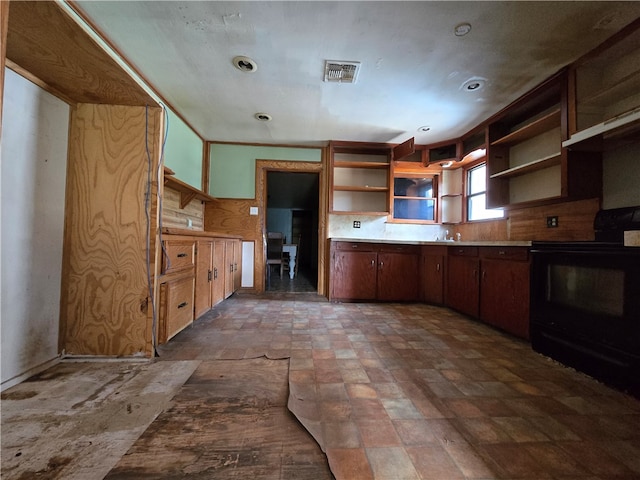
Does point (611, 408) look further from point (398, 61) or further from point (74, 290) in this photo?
point (74, 290)

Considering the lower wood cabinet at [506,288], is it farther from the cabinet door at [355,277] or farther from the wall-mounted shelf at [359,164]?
the wall-mounted shelf at [359,164]

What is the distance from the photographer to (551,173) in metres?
2.30

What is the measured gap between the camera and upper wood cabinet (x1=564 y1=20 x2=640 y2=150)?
1599 mm

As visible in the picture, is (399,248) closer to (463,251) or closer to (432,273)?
(432,273)

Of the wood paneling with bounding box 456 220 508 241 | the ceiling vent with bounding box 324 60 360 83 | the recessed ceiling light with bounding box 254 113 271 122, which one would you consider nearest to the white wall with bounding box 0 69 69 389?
the recessed ceiling light with bounding box 254 113 271 122

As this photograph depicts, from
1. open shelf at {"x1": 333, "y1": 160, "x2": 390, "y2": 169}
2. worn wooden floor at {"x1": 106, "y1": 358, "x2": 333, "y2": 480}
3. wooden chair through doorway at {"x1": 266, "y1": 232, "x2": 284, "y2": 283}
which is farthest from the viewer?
wooden chair through doorway at {"x1": 266, "y1": 232, "x2": 284, "y2": 283}

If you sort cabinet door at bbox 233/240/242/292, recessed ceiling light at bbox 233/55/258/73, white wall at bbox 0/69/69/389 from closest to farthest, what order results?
white wall at bbox 0/69/69/389 < recessed ceiling light at bbox 233/55/258/73 < cabinet door at bbox 233/240/242/292

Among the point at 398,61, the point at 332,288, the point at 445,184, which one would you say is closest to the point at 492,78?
the point at 398,61

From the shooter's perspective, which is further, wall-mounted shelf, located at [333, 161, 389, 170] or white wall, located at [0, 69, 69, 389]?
wall-mounted shelf, located at [333, 161, 389, 170]

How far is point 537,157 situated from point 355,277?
7.82 ft

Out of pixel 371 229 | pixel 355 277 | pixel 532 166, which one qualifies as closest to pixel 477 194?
pixel 532 166

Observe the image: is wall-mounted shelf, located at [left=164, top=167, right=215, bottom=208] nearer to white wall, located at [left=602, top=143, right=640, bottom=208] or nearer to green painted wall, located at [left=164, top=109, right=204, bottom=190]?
green painted wall, located at [left=164, top=109, right=204, bottom=190]

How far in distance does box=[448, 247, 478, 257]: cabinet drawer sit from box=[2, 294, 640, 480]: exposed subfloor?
100 centimetres

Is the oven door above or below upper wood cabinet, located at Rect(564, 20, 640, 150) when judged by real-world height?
below
